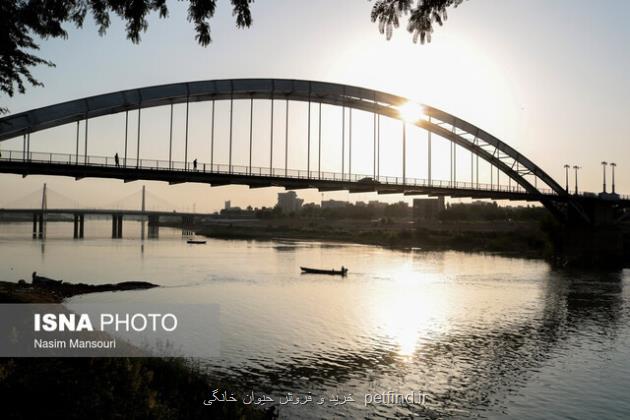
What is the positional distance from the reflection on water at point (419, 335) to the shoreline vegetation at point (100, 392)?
3.61 meters

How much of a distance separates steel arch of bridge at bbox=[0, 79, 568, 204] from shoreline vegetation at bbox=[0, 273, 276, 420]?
20.2 metres

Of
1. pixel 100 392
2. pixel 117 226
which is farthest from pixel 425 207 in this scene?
pixel 100 392

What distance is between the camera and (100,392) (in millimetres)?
9492

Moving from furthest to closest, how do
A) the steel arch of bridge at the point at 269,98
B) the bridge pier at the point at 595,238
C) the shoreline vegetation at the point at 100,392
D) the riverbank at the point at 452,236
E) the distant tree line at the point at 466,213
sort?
the distant tree line at the point at 466,213 → the riverbank at the point at 452,236 → the bridge pier at the point at 595,238 → the steel arch of bridge at the point at 269,98 → the shoreline vegetation at the point at 100,392

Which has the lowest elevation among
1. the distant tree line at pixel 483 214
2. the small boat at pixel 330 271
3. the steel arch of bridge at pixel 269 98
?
the small boat at pixel 330 271

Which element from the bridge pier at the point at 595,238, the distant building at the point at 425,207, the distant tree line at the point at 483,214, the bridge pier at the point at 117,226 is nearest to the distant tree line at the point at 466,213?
the distant tree line at the point at 483,214

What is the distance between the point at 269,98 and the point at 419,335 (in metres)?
34.9

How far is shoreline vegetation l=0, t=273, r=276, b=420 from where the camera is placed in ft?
28.6

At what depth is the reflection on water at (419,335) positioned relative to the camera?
16.5m

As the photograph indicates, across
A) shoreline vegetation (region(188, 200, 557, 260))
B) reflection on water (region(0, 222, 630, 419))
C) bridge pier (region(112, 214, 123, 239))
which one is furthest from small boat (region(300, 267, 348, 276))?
bridge pier (region(112, 214, 123, 239))

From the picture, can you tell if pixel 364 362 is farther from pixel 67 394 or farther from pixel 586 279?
pixel 586 279
